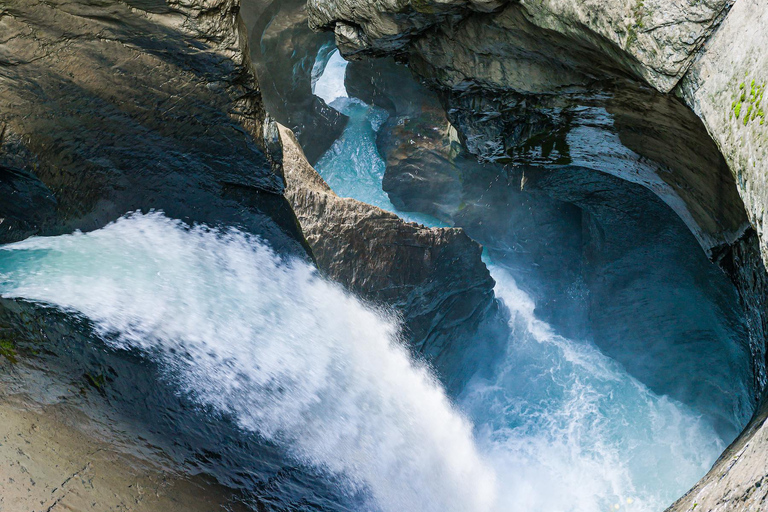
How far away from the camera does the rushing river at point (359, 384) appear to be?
16.4ft

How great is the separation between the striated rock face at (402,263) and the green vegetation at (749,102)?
Answer: 225 inches

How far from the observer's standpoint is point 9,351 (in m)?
4.27

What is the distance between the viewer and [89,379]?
14.6 ft

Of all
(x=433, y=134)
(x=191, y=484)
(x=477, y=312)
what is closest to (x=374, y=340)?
(x=477, y=312)

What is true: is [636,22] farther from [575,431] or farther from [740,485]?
[575,431]

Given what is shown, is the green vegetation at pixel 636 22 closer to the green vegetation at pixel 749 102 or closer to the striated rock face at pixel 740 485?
the green vegetation at pixel 749 102

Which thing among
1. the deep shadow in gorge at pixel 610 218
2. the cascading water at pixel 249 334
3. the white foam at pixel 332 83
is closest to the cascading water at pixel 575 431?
the deep shadow in gorge at pixel 610 218

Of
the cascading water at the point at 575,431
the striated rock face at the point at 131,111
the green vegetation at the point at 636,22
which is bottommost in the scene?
the cascading water at the point at 575,431

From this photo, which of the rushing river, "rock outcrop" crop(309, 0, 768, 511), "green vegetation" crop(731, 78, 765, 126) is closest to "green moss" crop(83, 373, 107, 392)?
the rushing river

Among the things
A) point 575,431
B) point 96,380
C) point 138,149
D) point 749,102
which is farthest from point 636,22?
point 575,431

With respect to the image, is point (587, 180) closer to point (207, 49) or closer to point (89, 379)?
point (207, 49)

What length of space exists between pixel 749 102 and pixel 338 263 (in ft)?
19.7

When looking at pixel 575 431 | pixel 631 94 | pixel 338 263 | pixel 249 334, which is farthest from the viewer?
pixel 575 431

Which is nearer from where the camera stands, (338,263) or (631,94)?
(631,94)
